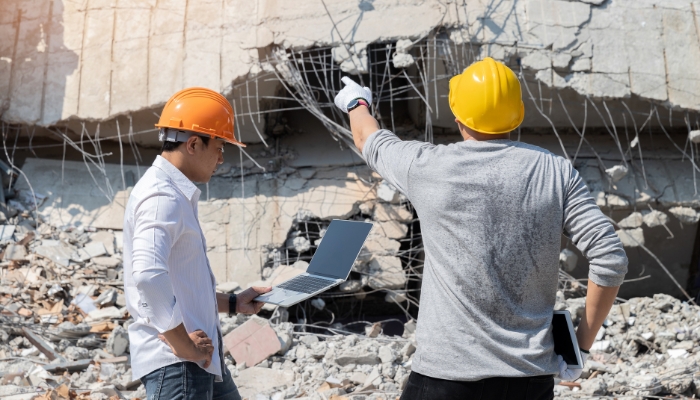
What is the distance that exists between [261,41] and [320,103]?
2.42 feet

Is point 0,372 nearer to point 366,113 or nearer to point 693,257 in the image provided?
point 366,113

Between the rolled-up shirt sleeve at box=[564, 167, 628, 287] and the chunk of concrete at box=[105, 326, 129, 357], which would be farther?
the chunk of concrete at box=[105, 326, 129, 357]

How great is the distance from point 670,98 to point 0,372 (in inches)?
211

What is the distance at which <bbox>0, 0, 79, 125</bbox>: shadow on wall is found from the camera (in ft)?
20.7

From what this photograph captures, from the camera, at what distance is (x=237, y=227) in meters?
6.13

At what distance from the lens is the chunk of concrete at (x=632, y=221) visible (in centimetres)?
604

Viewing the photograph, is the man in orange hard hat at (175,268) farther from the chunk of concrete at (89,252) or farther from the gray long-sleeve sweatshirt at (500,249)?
the chunk of concrete at (89,252)

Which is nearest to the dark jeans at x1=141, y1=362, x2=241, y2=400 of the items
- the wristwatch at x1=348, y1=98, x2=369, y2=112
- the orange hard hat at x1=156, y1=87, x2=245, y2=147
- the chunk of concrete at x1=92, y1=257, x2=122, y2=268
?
the orange hard hat at x1=156, y1=87, x2=245, y2=147

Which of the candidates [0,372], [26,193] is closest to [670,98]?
[0,372]

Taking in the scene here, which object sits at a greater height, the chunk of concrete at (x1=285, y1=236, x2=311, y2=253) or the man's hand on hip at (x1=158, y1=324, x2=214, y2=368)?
the man's hand on hip at (x1=158, y1=324, x2=214, y2=368)

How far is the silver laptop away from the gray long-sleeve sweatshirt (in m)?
0.55

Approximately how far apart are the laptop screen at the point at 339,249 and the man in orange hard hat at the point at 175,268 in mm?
456

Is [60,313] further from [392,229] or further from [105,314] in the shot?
[392,229]

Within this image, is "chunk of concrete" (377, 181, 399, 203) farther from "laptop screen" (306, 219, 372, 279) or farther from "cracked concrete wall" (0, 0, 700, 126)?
"laptop screen" (306, 219, 372, 279)
